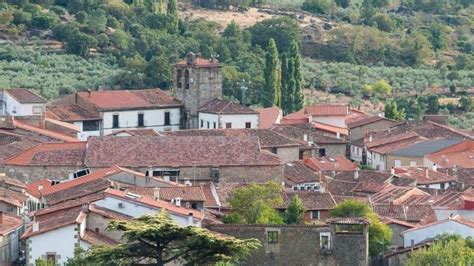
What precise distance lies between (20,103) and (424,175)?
17260 mm

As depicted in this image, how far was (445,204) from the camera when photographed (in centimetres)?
7031

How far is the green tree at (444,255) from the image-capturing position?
5903 centimetres

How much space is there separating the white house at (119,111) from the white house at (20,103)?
124 cm

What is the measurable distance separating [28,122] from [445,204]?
2060cm

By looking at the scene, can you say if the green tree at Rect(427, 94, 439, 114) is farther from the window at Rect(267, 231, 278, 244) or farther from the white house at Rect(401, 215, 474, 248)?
the window at Rect(267, 231, 278, 244)

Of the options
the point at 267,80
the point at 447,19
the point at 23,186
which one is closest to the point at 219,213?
the point at 23,186

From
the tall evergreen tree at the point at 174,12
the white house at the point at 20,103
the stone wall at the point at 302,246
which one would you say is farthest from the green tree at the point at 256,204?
the tall evergreen tree at the point at 174,12

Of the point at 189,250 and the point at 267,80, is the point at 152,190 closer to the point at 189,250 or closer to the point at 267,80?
the point at 189,250

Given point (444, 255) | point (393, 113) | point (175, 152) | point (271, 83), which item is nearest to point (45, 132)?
point (175, 152)

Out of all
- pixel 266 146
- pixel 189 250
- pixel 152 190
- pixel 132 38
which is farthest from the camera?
pixel 132 38

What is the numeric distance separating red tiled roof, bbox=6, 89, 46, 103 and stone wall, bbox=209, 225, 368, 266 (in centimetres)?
2653

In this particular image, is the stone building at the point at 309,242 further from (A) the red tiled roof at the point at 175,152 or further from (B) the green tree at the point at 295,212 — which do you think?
(A) the red tiled roof at the point at 175,152

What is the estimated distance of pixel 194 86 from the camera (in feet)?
300

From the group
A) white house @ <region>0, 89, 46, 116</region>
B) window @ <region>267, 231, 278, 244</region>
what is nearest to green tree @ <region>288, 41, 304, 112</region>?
white house @ <region>0, 89, 46, 116</region>
